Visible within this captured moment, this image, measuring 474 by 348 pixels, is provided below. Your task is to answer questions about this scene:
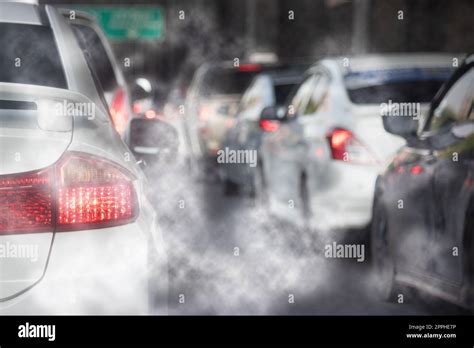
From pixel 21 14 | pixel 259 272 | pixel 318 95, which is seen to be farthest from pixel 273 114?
pixel 21 14

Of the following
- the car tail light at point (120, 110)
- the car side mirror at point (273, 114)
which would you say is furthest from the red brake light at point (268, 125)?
the car tail light at point (120, 110)

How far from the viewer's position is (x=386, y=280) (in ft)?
22.9

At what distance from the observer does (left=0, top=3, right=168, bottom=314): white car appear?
151 inches

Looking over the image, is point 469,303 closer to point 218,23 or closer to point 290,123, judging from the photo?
point 290,123

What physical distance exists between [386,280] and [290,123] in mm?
3534

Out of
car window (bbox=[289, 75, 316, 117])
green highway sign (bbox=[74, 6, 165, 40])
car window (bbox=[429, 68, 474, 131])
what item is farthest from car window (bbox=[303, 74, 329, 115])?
green highway sign (bbox=[74, 6, 165, 40])

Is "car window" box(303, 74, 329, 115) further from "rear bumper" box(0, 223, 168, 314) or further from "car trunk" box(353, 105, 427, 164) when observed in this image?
"rear bumper" box(0, 223, 168, 314)

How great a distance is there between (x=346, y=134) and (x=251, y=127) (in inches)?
178

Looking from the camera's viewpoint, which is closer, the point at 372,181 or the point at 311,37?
the point at 372,181

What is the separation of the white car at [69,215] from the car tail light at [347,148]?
4.29 meters

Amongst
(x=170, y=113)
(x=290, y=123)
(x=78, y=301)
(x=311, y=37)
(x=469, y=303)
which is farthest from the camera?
(x=311, y=37)

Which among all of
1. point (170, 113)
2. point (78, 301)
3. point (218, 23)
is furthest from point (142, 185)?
point (218, 23)

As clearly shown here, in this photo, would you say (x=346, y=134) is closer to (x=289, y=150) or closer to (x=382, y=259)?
(x=289, y=150)

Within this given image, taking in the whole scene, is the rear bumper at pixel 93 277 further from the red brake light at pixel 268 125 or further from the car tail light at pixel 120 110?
the red brake light at pixel 268 125
